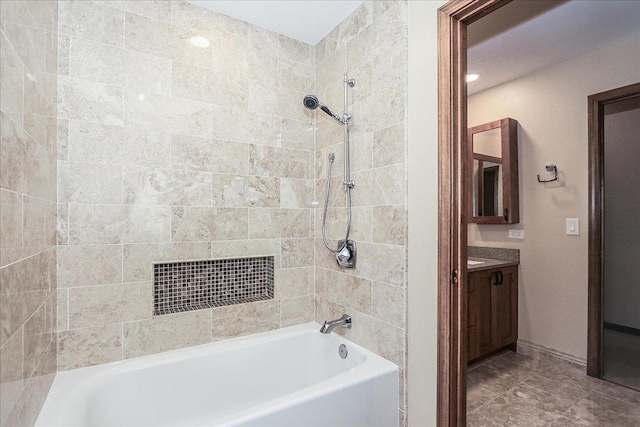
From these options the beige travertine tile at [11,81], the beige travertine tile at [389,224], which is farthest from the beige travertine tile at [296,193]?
the beige travertine tile at [11,81]

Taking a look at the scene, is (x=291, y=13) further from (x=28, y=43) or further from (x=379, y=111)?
(x=28, y=43)

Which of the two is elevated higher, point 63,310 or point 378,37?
point 378,37

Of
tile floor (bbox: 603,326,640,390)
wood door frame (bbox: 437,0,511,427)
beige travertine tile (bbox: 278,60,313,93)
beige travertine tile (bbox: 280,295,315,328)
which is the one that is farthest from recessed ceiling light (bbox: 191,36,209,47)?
tile floor (bbox: 603,326,640,390)

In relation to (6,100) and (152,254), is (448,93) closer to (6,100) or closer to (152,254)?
(6,100)

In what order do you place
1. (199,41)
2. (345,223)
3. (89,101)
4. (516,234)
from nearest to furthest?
(89,101)
(199,41)
(345,223)
(516,234)

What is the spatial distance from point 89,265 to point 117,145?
0.66 meters

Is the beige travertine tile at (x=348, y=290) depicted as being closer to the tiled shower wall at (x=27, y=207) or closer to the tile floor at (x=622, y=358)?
the tiled shower wall at (x=27, y=207)

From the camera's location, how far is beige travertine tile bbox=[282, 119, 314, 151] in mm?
2354

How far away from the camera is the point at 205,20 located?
206 cm

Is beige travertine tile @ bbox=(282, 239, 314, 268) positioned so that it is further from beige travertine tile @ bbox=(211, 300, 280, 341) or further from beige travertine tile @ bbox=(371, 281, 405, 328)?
beige travertine tile @ bbox=(371, 281, 405, 328)

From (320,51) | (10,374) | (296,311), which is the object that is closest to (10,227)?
(10,374)

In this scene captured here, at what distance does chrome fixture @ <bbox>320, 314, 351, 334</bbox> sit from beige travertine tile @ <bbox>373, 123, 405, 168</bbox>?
3.20 ft

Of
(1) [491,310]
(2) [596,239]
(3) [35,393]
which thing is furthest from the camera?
(1) [491,310]

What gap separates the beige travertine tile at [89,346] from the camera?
5.43 feet
